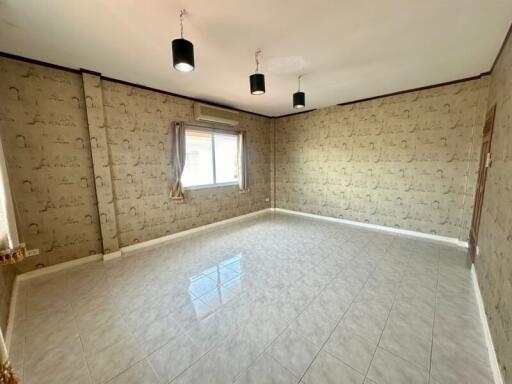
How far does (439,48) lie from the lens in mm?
2184

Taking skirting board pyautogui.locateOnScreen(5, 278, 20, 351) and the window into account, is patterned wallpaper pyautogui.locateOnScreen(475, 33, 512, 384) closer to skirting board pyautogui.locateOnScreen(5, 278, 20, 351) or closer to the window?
skirting board pyautogui.locateOnScreen(5, 278, 20, 351)

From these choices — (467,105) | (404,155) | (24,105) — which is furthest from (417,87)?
(24,105)

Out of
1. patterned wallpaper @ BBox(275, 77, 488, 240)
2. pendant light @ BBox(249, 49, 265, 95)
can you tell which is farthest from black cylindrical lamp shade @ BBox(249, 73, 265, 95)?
patterned wallpaper @ BBox(275, 77, 488, 240)

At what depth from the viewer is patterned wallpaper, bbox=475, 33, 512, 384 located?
129cm

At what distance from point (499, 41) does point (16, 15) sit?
14.4ft

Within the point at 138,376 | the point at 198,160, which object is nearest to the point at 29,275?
the point at 138,376

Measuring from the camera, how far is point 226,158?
459 centimetres

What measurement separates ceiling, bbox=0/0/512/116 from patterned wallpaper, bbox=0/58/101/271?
29 centimetres

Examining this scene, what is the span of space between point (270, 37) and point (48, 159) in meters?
2.94

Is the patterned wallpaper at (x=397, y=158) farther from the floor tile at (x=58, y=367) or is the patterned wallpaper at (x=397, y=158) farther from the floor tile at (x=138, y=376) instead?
the floor tile at (x=58, y=367)

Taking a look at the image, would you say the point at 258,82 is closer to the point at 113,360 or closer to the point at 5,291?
the point at 113,360

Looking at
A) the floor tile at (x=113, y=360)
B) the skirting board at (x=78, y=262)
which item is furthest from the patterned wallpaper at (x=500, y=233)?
the skirting board at (x=78, y=262)

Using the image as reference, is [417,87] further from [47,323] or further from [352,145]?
[47,323]

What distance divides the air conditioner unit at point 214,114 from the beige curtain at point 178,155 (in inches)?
14.8
